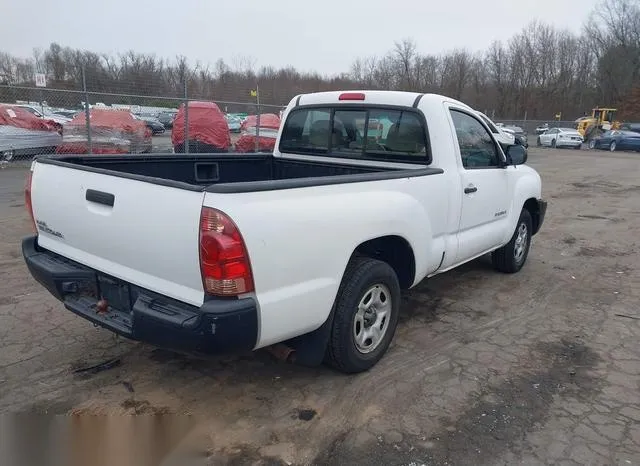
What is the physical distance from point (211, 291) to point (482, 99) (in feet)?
246

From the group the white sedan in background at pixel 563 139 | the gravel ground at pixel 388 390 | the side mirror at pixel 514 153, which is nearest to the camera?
the gravel ground at pixel 388 390

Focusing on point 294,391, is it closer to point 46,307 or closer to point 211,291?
point 211,291

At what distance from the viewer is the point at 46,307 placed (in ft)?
15.2

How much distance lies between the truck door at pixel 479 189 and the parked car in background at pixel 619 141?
35.7 metres

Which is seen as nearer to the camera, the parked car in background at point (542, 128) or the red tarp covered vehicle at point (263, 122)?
the red tarp covered vehicle at point (263, 122)

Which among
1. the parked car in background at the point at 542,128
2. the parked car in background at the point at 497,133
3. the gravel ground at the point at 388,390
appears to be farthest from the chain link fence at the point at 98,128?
the parked car in background at the point at 542,128

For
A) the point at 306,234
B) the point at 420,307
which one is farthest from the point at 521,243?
the point at 306,234

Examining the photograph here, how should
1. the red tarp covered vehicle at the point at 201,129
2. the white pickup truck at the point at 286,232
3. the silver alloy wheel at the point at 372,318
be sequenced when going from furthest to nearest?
the red tarp covered vehicle at the point at 201,129, the silver alloy wheel at the point at 372,318, the white pickup truck at the point at 286,232

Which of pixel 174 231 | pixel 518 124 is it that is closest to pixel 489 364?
pixel 174 231

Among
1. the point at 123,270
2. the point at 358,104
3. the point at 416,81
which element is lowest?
the point at 123,270

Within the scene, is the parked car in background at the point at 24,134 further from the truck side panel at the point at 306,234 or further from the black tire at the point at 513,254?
the truck side panel at the point at 306,234

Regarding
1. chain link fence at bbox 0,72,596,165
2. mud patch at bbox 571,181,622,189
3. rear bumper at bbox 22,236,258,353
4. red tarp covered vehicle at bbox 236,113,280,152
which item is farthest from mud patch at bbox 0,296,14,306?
mud patch at bbox 571,181,622,189

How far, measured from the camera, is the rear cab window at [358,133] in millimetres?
4320

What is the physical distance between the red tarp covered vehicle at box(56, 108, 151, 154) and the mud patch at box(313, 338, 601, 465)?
12.2 m
